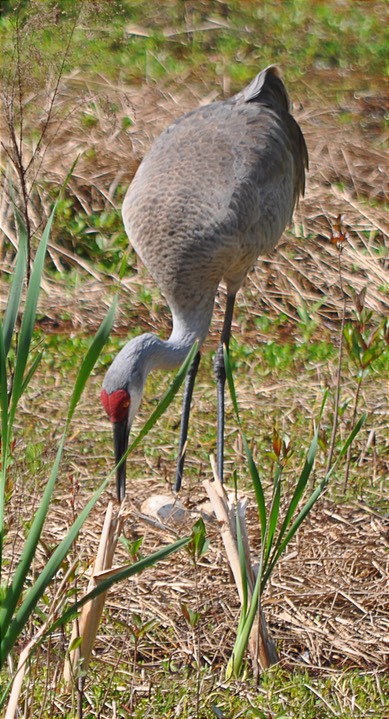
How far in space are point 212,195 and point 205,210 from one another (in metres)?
0.09

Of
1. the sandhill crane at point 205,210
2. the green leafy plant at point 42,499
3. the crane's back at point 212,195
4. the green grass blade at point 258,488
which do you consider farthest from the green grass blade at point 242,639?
the crane's back at point 212,195

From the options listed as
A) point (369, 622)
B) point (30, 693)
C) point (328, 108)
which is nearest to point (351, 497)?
point (369, 622)

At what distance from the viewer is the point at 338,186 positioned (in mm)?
7855

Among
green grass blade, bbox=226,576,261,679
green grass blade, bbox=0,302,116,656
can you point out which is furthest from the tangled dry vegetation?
green grass blade, bbox=0,302,116,656

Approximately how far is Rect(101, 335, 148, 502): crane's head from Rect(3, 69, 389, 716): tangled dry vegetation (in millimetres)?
225

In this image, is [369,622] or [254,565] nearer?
[254,565]

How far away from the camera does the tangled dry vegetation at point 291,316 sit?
11.4ft

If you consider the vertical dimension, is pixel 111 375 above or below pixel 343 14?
below

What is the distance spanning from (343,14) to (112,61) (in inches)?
92.8

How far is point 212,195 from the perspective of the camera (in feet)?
16.5

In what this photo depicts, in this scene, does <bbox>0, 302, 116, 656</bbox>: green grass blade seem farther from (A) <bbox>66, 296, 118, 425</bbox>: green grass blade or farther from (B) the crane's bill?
(B) the crane's bill

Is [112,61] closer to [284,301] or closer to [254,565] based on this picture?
[284,301]

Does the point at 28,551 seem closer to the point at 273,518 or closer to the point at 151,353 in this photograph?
the point at 273,518

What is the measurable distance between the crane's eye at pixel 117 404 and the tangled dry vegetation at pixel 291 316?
0.37 meters
